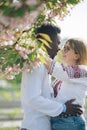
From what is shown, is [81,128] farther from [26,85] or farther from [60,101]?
[26,85]

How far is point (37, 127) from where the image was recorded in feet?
10.2

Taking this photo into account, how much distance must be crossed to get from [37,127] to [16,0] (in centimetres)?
152

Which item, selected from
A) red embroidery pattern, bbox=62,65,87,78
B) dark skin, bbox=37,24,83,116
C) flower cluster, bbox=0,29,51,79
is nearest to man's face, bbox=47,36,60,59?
dark skin, bbox=37,24,83,116

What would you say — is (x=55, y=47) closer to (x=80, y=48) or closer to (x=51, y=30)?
(x=51, y=30)

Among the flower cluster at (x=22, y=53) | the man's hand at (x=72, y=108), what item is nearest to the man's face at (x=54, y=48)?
the flower cluster at (x=22, y=53)

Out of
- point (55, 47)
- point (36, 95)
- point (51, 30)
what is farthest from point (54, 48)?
point (36, 95)

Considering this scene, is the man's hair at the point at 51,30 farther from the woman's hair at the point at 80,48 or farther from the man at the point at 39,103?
the man at the point at 39,103

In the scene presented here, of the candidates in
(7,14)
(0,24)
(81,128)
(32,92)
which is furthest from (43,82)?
(7,14)

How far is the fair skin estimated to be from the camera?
3510mm

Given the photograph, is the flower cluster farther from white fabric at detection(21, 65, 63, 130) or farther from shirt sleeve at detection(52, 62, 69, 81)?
shirt sleeve at detection(52, 62, 69, 81)

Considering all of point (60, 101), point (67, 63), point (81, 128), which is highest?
point (67, 63)

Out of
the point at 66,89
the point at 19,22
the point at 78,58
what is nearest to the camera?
the point at 19,22

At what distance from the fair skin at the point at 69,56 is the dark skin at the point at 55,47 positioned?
17 centimetres

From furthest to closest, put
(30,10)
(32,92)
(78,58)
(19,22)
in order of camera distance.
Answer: (78,58) → (32,92) → (19,22) → (30,10)
